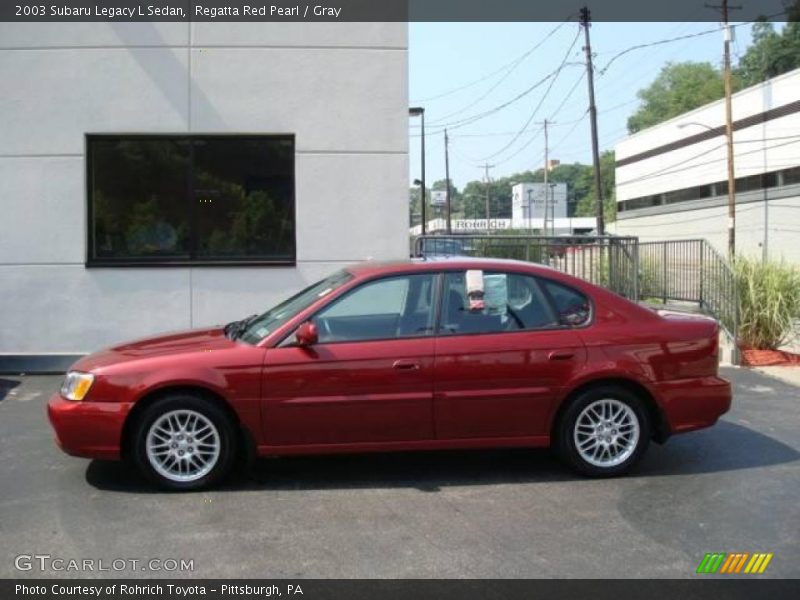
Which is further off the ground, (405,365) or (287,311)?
(287,311)

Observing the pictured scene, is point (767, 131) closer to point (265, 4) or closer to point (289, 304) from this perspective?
point (265, 4)

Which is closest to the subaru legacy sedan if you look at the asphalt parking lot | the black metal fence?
the asphalt parking lot

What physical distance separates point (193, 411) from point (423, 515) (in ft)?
5.36

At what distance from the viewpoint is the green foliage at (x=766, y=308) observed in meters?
11.1

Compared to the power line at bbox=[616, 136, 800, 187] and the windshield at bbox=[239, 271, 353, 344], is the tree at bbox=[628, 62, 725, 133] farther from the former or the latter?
the windshield at bbox=[239, 271, 353, 344]

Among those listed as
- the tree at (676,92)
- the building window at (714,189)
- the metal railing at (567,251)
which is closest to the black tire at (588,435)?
the metal railing at (567,251)

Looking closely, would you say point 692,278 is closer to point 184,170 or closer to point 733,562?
point 184,170

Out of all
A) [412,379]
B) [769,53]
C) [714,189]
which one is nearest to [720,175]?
[714,189]

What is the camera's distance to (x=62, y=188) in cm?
959

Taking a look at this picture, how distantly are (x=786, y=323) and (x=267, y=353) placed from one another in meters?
8.54

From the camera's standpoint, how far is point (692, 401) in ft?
18.6

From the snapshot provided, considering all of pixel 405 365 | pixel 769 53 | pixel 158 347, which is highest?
pixel 769 53

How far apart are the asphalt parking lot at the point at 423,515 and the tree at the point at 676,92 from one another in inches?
3366

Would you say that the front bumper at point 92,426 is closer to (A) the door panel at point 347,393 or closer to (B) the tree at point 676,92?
(A) the door panel at point 347,393
